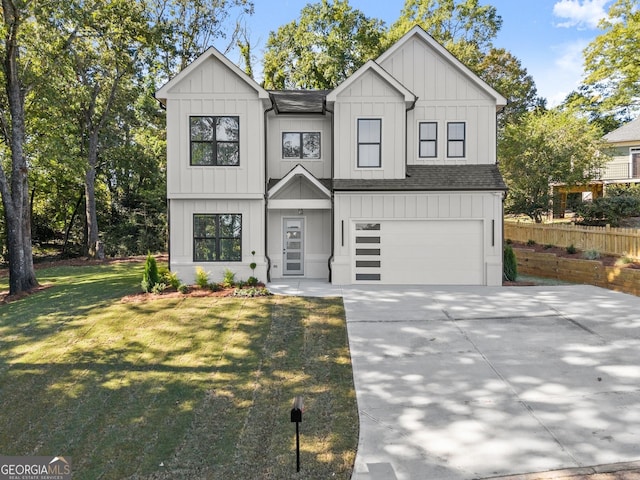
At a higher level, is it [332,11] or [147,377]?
[332,11]

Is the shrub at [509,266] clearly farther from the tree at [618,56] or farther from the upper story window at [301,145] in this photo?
the tree at [618,56]

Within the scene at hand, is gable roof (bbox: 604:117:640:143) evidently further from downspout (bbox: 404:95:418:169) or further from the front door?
the front door

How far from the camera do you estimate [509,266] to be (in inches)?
574

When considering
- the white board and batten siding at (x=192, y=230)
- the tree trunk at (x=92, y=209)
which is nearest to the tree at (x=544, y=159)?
the white board and batten siding at (x=192, y=230)

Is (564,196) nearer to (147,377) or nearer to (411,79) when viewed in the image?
(411,79)

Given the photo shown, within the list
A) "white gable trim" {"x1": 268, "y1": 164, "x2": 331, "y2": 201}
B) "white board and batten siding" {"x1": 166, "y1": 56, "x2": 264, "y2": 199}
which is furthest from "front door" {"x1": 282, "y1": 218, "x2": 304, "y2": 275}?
"white board and batten siding" {"x1": 166, "y1": 56, "x2": 264, "y2": 199}

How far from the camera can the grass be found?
522cm

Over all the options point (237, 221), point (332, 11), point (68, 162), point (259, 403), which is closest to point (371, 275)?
point (237, 221)

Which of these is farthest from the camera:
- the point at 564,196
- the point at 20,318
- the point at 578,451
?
the point at 564,196

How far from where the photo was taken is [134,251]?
26.6 metres

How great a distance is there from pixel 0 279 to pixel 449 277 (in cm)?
1894

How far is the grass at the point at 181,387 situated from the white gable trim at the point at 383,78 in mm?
6928

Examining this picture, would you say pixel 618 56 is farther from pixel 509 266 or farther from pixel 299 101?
pixel 299 101

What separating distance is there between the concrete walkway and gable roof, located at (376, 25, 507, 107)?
286 inches
